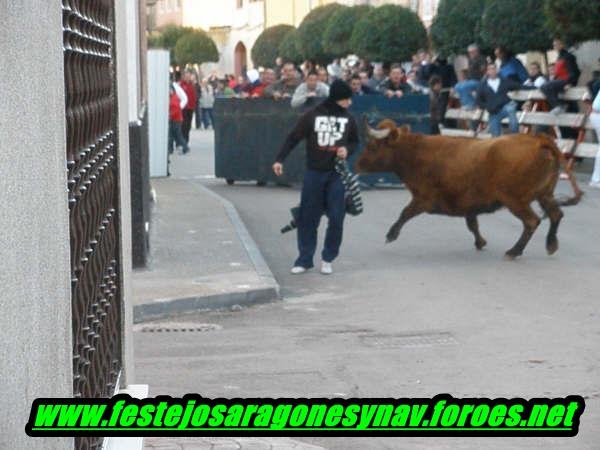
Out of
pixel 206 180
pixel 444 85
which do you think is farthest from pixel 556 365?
pixel 444 85

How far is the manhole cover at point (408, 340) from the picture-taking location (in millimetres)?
10352

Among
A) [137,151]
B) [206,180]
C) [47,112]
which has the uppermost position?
[47,112]

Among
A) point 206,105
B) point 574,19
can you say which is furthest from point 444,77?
point 206,105

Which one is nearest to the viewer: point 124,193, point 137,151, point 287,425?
point 287,425

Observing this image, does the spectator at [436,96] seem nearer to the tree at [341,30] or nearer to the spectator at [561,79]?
the spectator at [561,79]

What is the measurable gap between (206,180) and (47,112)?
24594mm

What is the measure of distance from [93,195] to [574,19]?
Result: 2268 centimetres

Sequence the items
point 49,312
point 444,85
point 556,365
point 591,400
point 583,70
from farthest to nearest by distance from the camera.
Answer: point 444,85
point 583,70
point 556,365
point 591,400
point 49,312

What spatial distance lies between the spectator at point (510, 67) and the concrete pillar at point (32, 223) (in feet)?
87.8

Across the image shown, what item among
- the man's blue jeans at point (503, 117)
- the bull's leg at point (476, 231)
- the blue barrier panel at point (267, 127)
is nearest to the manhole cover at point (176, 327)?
the bull's leg at point (476, 231)

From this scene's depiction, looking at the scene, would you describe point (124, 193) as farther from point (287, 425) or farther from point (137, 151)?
point (137, 151)

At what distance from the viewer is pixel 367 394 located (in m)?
8.60

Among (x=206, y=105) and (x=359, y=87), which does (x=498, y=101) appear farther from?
(x=206, y=105)

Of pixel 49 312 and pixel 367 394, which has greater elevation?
pixel 49 312
